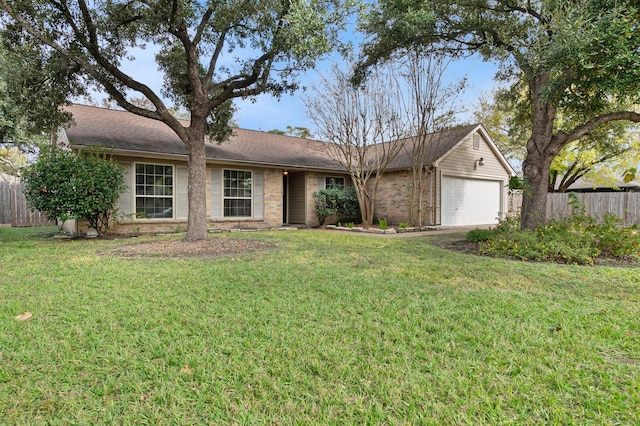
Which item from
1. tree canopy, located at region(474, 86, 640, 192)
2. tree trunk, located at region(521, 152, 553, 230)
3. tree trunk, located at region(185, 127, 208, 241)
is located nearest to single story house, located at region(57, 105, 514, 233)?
tree canopy, located at region(474, 86, 640, 192)

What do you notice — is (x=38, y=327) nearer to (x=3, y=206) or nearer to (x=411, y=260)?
(x=411, y=260)

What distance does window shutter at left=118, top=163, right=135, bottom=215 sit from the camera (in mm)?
10656

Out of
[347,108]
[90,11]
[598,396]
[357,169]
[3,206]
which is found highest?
[90,11]

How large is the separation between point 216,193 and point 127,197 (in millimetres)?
2920

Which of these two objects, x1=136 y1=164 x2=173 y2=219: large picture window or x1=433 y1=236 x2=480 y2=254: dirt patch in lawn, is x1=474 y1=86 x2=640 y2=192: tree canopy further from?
x1=136 y1=164 x2=173 y2=219: large picture window

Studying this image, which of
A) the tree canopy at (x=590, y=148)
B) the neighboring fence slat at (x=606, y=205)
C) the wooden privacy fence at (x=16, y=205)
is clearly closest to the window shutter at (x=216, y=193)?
the wooden privacy fence at (x=16, y=205)

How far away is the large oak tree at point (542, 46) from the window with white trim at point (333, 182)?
17.7 feet

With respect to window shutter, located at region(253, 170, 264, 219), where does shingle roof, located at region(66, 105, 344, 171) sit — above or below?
above

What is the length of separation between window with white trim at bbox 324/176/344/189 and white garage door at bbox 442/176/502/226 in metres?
4.51

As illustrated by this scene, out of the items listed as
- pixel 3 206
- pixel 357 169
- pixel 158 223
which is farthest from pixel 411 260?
pixel 3 206

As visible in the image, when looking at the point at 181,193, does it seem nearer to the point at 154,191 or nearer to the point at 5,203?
the point at 154,191

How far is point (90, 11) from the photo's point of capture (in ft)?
27.6

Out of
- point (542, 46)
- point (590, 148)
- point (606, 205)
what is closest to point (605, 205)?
point (606, 205)

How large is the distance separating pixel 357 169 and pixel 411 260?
7.72 meters
